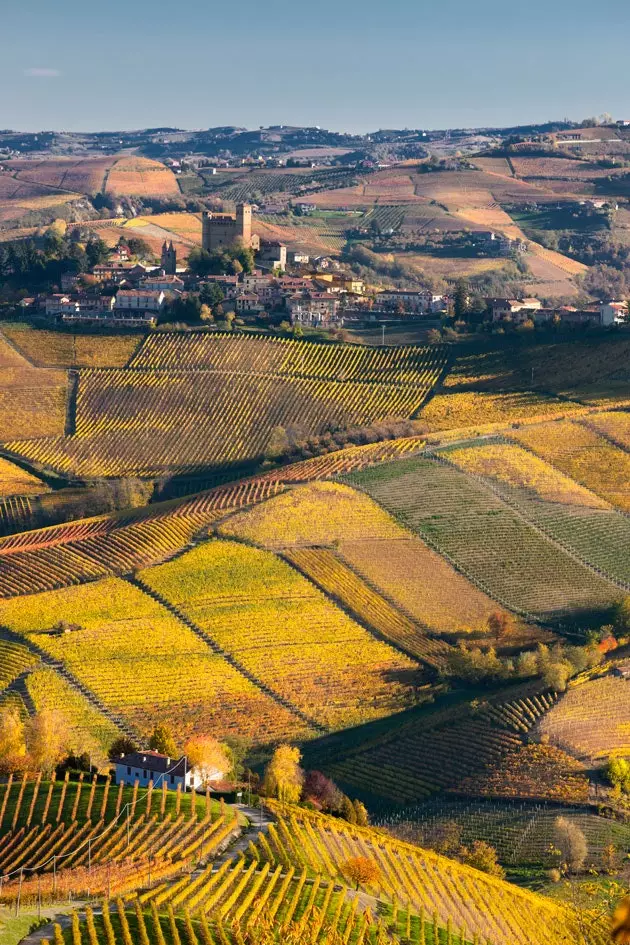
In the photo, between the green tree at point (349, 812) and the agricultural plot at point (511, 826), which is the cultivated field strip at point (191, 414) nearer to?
the agricultural plot at point (511, 826)

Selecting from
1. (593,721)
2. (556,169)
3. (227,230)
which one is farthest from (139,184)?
(593,721)

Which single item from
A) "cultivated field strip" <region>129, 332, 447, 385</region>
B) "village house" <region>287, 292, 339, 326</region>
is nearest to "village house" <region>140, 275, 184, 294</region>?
"cultivated field strip" <region>129, 332, 447, 385</region>

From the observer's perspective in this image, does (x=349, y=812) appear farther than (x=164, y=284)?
No

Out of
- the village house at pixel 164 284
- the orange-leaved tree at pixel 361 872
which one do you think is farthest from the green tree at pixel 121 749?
the village house at pixel 164 284

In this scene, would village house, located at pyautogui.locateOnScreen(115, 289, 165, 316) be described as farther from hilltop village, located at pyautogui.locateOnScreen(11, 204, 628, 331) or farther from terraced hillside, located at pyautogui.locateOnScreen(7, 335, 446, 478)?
terraced hillside, located at pyautogui.locateOnScreen(7, 335, 446, 478)

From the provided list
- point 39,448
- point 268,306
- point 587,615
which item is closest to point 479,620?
point 587,615

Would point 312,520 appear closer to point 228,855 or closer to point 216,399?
point 216,399
